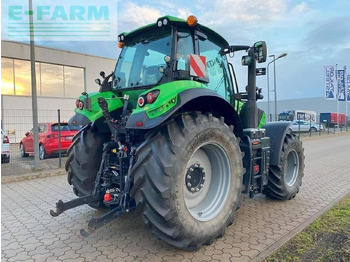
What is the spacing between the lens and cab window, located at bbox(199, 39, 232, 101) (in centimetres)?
409

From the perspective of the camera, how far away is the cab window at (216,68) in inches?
161

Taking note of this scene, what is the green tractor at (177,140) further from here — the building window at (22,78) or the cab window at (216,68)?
the building window at (22,78)

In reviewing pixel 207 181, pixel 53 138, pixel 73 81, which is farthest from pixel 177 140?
pixel 73 81

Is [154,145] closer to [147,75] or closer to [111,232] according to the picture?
[147,75]

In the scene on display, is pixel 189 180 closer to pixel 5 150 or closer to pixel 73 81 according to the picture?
pixel 5 150

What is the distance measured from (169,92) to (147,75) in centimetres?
103

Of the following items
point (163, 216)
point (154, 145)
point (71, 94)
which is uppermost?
point (71, 94)

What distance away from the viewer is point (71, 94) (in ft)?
76.8

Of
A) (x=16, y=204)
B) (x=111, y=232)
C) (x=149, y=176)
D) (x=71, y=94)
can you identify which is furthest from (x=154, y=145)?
(x=71, y=94)

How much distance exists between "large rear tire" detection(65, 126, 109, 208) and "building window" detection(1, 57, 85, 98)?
18.8 meters

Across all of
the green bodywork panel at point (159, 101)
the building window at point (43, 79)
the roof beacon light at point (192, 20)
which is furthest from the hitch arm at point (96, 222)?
the building window at point (43, 79)

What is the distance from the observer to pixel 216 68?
4297mm

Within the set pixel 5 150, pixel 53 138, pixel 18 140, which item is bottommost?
pixel 5 150

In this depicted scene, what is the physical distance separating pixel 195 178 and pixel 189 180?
0.42 feet
